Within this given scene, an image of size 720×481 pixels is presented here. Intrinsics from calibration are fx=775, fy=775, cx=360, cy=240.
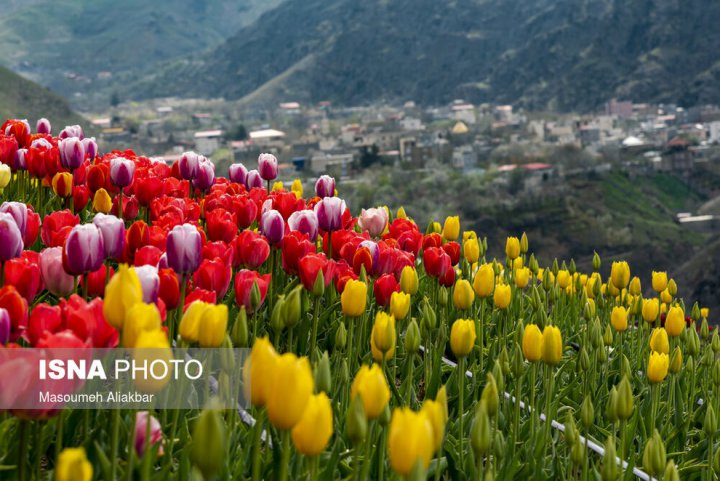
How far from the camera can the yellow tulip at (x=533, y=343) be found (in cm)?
205

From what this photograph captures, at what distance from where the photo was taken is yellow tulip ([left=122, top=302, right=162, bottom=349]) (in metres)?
1.26

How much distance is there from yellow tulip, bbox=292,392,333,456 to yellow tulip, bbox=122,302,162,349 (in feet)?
0.94


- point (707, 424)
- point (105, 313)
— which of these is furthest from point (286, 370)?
point (707, 424)

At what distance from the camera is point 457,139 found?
101750 mm

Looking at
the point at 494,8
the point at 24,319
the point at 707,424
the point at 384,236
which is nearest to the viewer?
the point at 24,319

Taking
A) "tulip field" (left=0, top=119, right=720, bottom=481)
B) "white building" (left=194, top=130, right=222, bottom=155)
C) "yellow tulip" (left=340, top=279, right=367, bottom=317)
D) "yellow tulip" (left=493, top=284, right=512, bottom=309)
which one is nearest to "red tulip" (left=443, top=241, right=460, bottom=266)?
"tulip field" (left=0, top=119, right=720, bottom=481)

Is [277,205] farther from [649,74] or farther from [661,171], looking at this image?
[649,74]

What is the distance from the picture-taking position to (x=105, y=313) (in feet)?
4.45

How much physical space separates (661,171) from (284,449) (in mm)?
84144

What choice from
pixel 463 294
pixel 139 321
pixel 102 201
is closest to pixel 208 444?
pixel 139 321

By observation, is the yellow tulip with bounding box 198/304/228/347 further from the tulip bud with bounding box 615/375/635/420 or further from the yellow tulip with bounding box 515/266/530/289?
the yellow tulip with bounding box 515/266/530/289

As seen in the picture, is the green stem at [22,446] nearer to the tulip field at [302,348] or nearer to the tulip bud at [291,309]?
the tulip field at [302,348]

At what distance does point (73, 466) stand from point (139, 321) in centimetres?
25

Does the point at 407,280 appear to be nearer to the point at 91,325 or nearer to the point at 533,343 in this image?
the point at 533,343
